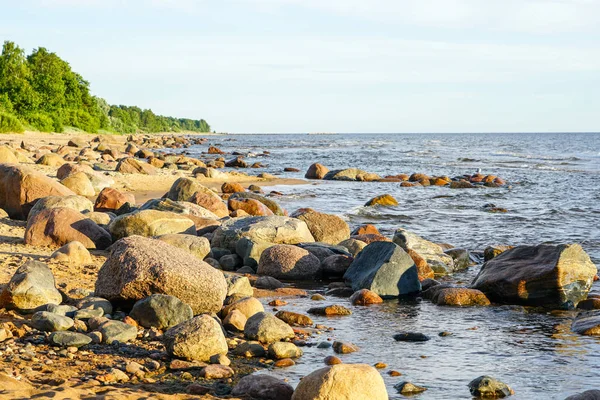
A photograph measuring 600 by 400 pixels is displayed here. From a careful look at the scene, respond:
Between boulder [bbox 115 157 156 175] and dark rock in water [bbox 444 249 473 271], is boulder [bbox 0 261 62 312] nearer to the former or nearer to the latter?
dark rock in water [bbox 444 249 473 271]

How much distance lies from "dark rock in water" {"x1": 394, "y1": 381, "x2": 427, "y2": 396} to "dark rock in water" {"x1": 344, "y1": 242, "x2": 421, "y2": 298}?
3734mm

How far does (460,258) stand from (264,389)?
24.6ft

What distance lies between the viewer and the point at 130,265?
7.62 metres

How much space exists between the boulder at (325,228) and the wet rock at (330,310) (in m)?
4.57

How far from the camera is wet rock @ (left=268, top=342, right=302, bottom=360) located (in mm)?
6500

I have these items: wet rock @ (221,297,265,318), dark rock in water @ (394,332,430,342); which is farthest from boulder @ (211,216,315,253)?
dark rock in water @ (394,332,430,342)

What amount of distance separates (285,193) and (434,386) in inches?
716

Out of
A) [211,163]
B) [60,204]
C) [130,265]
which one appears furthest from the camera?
[211,163]

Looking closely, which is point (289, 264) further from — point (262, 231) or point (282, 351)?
point (282, 351)

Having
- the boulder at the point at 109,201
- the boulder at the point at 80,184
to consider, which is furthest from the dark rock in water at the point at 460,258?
the boulder at the point at 80,184

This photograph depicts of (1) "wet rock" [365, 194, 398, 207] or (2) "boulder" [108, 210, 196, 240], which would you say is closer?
(2) "boulder" [108, 210, 196, 240]

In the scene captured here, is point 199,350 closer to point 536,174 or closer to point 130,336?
point 130,336

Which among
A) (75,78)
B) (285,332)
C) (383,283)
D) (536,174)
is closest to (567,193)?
(536,174)

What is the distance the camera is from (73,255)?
9828 mm
